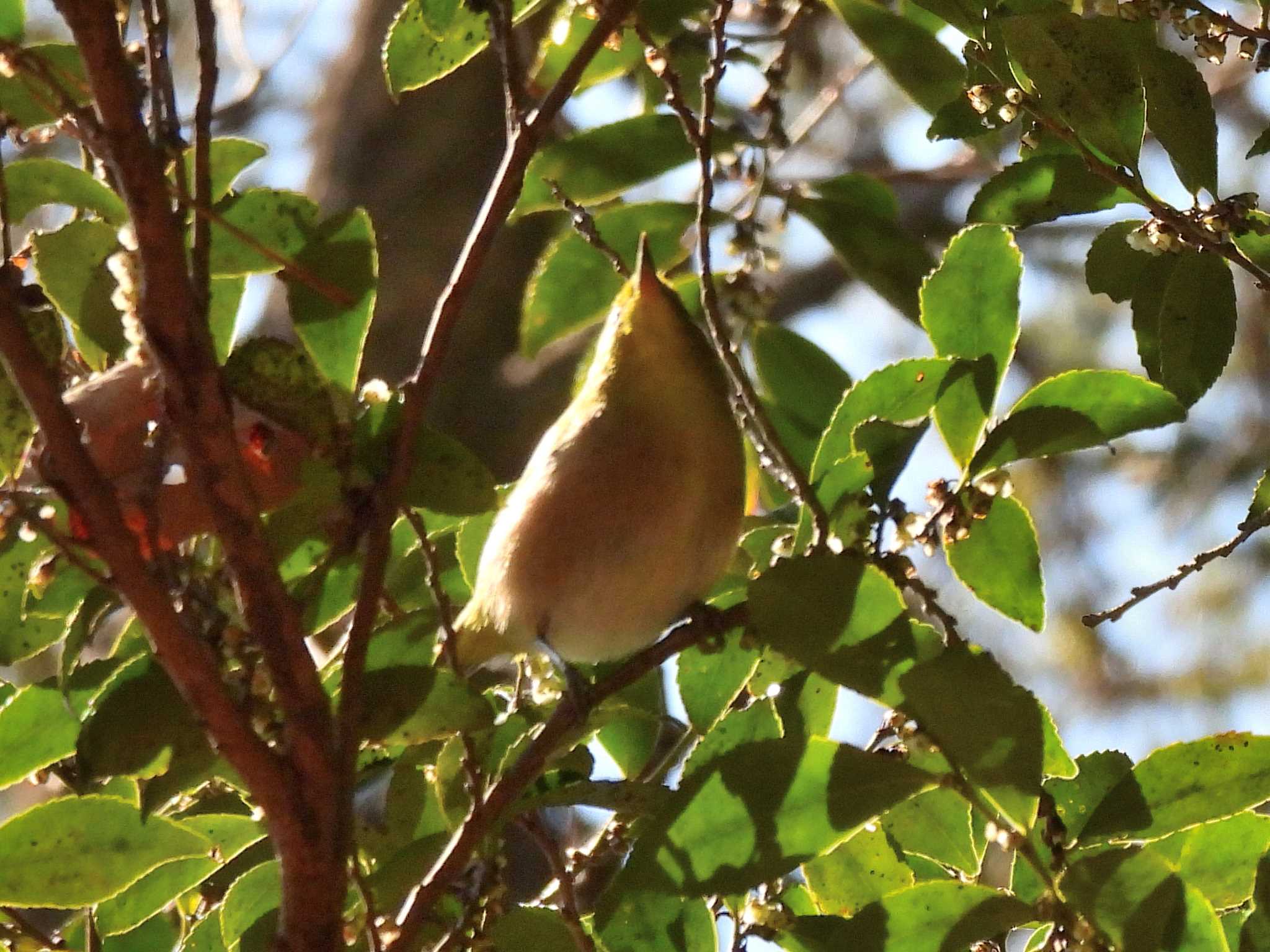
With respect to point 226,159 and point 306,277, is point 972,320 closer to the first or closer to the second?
point 306,277

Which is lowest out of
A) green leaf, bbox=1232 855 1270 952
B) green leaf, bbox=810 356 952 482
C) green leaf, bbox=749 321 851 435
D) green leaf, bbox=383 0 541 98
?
green leaf, bbox=1232 855 1270 952

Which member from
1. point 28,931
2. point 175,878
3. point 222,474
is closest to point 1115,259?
point 222,474

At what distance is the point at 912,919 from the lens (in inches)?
47.8

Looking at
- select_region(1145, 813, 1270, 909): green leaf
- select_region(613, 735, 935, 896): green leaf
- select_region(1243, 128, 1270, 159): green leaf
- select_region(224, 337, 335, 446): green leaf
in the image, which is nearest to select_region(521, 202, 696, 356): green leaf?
select_region(224, 337, 335, 446): green leaf

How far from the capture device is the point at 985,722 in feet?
3.83

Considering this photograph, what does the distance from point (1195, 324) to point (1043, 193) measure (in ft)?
0.66

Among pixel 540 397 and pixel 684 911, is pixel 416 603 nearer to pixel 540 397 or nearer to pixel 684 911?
pixel 684 911

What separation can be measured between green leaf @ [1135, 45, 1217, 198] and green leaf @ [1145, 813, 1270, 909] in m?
0.61

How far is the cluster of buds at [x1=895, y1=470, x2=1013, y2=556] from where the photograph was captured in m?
1.48

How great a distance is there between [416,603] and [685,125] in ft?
2.19

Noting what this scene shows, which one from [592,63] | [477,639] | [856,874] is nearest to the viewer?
[856,874]

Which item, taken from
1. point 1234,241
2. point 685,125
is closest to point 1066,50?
point 1234,241

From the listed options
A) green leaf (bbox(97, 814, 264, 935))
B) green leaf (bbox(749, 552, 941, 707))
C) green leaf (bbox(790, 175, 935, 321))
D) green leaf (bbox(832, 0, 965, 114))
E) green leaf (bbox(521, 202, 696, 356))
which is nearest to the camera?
green leaf (bbox(749, 552, 941, 707))

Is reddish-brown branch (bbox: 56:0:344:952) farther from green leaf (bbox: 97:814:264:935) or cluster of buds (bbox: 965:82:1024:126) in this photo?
cluster of buds (bbox: 965:82:1024:126)
